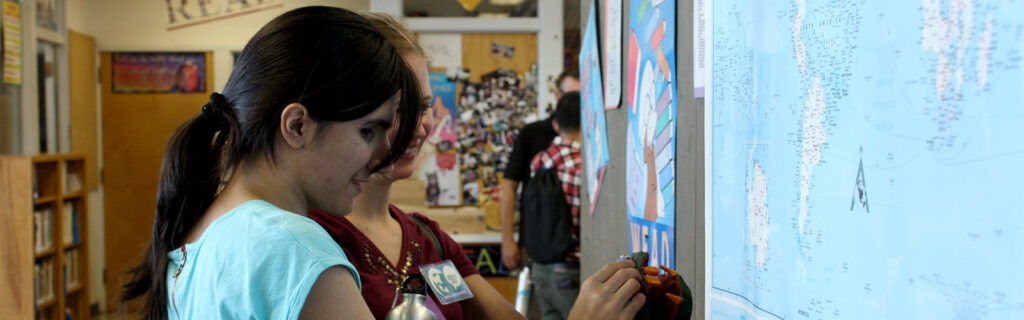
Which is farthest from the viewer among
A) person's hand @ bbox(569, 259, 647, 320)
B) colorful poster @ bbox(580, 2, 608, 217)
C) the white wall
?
the white wall

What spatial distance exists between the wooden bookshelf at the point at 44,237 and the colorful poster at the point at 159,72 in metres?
0.98

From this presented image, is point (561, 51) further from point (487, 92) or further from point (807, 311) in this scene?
point (807, 311)

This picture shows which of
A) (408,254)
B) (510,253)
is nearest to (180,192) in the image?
(408,254)

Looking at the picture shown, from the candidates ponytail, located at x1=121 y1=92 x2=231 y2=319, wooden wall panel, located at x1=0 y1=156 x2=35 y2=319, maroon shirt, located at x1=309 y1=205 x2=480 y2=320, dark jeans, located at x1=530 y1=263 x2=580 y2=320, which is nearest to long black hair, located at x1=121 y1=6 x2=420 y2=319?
ponytail, located at x1=121 y1=92 x2=231 y2=319

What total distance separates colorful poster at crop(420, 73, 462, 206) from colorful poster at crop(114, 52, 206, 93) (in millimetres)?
2230

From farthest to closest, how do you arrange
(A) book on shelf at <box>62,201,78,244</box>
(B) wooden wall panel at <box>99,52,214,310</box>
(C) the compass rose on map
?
(B) wooden wall panel at <box>99,52,214,310</box> → (A) book on shelf at <box>62,201,78,244</box> → (C) the compass rose on map

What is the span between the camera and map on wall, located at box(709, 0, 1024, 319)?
0.59m

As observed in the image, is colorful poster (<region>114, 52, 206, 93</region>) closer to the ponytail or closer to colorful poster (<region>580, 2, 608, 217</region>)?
colorful poster (<region>580, 2, 608, 217</region>)

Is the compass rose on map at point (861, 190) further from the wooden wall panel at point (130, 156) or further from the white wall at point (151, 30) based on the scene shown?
the wooden wall panel at point (130, 156)

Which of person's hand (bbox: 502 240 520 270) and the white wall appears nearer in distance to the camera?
person's hand (bbox: 502 240 520 270)

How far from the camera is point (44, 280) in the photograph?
197 inches

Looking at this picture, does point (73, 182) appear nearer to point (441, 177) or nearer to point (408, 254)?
point (441, 177)

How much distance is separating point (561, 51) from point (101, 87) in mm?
3797

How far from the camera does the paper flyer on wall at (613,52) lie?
185cm
